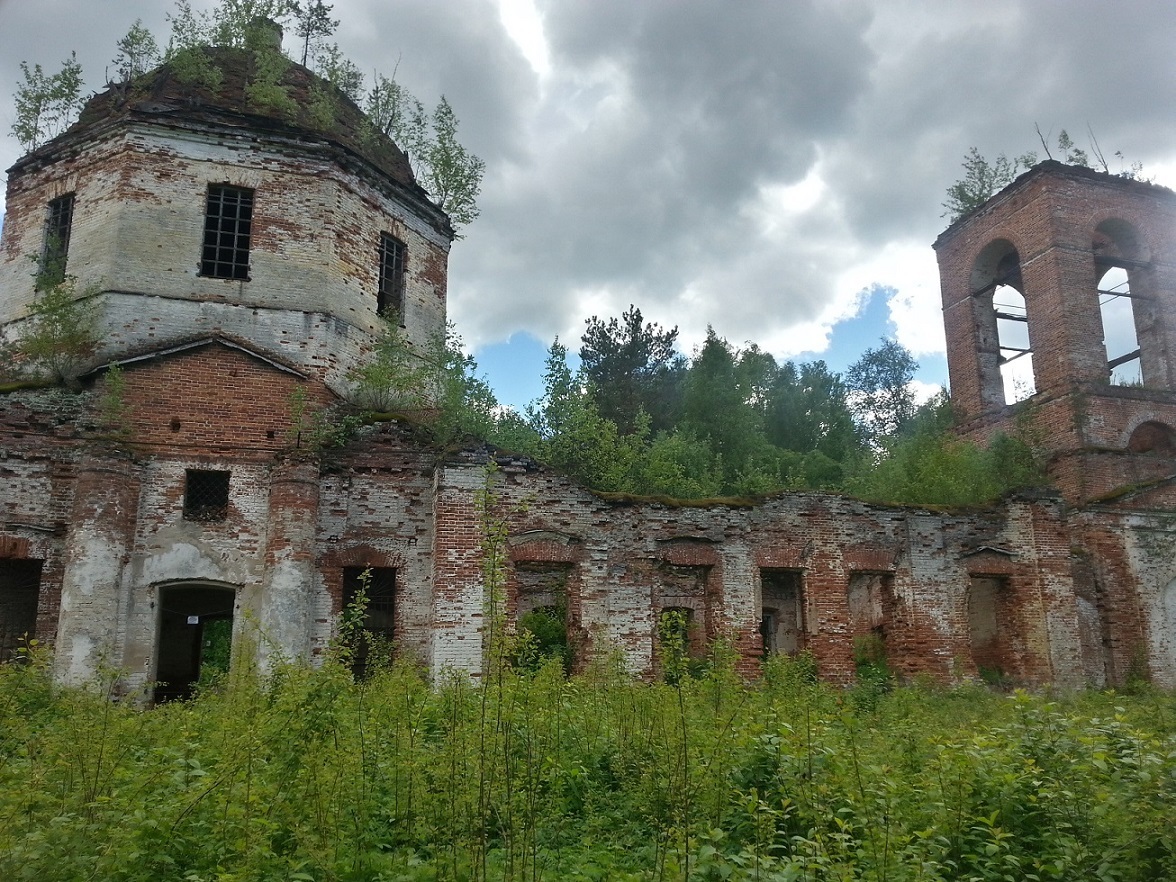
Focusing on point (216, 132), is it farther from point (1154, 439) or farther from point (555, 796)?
point (1154, 439)

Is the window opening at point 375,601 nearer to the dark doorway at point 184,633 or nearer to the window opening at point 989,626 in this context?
the dark doorway at point 184,633

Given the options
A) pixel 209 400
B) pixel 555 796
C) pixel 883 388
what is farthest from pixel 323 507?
pixel 883 388

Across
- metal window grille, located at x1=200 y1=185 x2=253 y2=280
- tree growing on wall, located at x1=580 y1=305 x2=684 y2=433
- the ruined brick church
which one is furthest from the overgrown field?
tree growing on wall, located at x1=580 y1=305 x2=684 y2=433

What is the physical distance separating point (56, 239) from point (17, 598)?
230 inches

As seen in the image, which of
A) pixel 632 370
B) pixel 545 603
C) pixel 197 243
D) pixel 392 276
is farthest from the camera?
pixel 632 370

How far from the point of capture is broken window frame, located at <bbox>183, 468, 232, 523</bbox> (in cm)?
1220

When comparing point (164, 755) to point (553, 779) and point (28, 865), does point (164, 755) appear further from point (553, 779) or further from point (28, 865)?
point (553, 779)

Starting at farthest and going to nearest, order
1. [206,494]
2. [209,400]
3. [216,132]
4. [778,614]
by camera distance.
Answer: [778,614] < [216,132] < [209,400] < [206,494]

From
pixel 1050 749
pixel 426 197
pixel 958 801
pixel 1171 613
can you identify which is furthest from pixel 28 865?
pixel 1171 613

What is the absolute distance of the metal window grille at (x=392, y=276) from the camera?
15.5 metres

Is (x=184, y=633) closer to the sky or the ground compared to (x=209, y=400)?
closer to the ground

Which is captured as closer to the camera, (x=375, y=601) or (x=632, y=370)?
(x=375, y=601)

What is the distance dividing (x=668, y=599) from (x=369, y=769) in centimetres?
844

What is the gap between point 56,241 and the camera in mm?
14289
